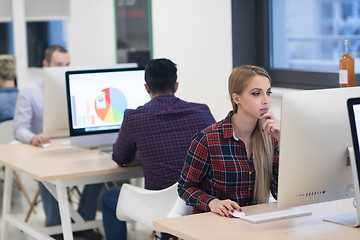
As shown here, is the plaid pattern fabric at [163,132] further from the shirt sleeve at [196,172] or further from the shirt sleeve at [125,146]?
the shirt sleeve at [196,172]

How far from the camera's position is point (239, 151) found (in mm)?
2723

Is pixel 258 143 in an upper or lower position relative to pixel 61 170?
upper

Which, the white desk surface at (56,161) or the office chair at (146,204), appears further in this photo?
the white desk surface at (56,161)

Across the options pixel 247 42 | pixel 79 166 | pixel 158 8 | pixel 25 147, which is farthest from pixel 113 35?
pixel 79 166

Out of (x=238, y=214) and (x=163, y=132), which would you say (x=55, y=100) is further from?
(x=238, y=214)

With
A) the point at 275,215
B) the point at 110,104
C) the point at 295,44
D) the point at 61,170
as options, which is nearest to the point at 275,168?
the point at 275,215

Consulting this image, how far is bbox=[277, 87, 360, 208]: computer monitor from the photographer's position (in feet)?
7.45

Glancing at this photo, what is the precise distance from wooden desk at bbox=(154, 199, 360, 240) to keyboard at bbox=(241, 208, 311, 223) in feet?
0.06

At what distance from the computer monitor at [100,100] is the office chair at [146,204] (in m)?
0.63

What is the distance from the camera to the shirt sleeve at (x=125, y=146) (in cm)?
348

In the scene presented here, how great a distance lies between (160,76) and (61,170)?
0.71 meters

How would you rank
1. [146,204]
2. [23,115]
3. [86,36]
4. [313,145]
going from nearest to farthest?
1. [313,145]
2. [146,204]
3. [23,115]
4. [86,36]

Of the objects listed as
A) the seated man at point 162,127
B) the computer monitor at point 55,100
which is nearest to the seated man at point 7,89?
the computer monitor at point 55,100

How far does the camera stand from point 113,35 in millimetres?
6457
